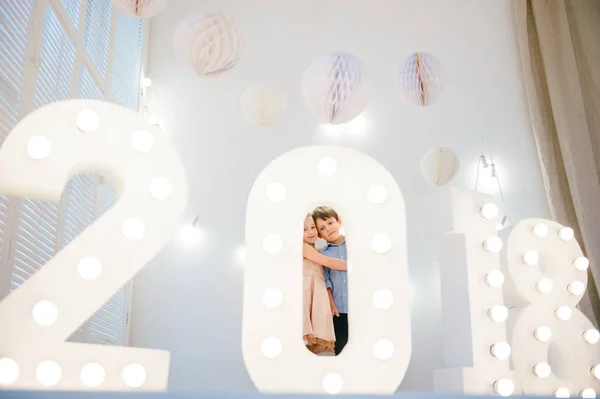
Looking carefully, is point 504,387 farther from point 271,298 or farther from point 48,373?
point 48,373

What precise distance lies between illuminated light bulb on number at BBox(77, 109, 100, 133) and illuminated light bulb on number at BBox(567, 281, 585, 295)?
4.58 feet

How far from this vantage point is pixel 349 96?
Result: 2.29 metres

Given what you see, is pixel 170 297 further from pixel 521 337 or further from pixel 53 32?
pixel 521 337

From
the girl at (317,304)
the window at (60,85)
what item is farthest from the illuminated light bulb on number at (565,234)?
the window at (60,85)

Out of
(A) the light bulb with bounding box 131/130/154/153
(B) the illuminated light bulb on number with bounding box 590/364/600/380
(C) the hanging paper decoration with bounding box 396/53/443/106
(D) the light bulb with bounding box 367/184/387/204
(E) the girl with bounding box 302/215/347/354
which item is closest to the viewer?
(A) the light bulb with bounding box 131/130/154/153

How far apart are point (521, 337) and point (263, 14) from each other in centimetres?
288

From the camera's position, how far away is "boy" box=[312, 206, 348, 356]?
2820mm

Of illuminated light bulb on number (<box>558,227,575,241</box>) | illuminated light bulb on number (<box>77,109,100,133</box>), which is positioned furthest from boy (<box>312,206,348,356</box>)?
illuminated light bulb on number (<box>77,109,100,133</box>)

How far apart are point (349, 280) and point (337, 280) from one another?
1.65 m

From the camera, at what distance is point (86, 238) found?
1084mm

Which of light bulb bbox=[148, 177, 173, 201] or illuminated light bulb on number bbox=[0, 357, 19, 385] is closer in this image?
illuminated light bulb on number bbox=[0, 357, 19, 385]

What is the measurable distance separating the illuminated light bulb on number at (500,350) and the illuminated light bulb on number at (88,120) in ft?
3.38

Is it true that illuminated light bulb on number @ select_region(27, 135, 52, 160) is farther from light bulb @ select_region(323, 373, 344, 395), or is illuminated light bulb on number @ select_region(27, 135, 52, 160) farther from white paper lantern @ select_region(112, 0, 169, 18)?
white paper lantern @ select_region(112, 0, 169, 18)

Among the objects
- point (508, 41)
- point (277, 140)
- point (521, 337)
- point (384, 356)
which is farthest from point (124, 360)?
point (508, 41)
